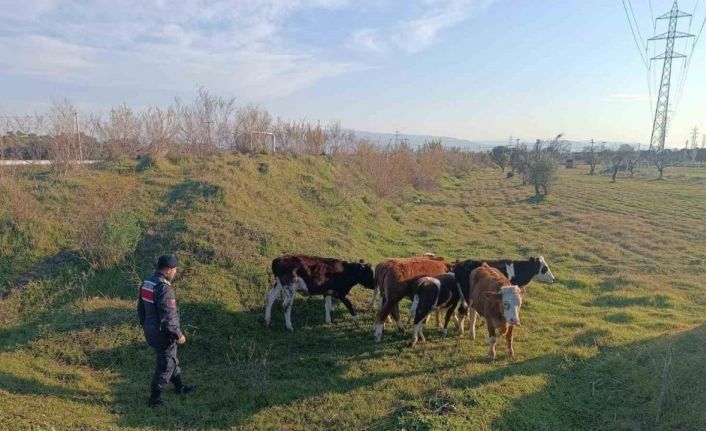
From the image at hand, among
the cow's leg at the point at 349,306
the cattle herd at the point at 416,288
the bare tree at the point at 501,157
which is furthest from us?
the bare tree at the point at 501,157

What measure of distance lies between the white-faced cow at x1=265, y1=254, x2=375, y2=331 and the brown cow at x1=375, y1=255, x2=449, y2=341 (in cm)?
76

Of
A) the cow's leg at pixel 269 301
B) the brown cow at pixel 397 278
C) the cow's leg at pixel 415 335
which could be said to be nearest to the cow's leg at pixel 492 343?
the cow's leg at pixel 415 335

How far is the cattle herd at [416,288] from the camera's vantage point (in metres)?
8.23

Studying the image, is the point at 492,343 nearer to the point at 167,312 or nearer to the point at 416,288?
the point at 416,288

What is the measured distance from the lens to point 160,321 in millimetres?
6297

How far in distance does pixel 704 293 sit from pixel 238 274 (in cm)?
1263

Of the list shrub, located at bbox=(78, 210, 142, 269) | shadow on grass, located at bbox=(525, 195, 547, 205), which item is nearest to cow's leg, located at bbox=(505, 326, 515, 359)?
shrub, located at bbox=(78, 210, 142, 269)

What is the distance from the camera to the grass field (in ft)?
20.3

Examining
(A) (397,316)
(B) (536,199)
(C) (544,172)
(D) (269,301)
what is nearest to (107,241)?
(D) (269,301)

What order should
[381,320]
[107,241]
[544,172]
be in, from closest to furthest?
1. [381,320]
2. [107,241]
3. [544,172]

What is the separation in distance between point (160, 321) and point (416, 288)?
4575 mm

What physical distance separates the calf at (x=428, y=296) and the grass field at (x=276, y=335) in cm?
49

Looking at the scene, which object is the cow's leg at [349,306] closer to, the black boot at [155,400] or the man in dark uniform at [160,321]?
the man in dark uniform at [160,321]

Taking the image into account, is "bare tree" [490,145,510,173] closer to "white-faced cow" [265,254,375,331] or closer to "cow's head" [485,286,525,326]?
"white-faced cow" [265,254,375,331]
